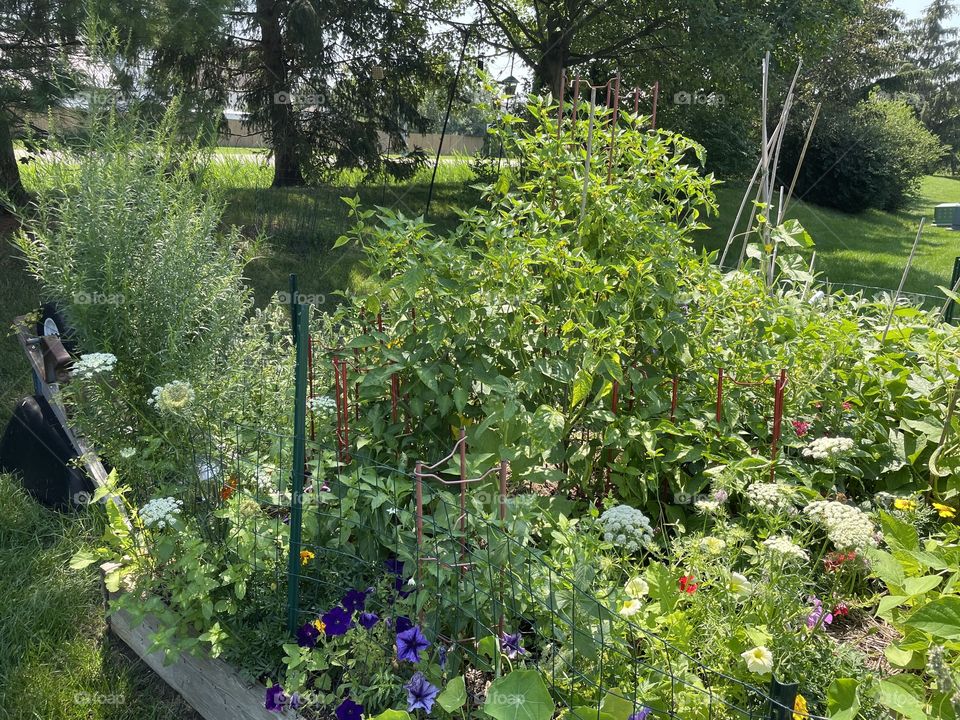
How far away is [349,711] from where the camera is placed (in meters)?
1.68

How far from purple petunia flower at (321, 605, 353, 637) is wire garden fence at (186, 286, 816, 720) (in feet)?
0.32

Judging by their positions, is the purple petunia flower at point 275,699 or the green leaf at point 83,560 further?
the green leaf at point 83,560

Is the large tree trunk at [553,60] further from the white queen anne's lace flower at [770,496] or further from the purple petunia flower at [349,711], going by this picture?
the purple petunia flower at [349,711]

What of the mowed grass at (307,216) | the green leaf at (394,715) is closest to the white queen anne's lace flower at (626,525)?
the green leaf at (394,715)

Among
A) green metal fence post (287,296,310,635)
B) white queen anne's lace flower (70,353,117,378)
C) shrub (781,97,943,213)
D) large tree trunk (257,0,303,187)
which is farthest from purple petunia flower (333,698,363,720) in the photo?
shrub (781,97,943,213)

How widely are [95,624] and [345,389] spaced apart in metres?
1.19

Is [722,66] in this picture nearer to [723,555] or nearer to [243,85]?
[243,85]

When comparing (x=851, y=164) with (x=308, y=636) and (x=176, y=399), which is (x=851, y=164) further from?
(x=308, y=636)

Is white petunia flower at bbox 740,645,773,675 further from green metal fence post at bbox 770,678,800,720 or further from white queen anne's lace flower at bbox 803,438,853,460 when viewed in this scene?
white queen anne's lace flower at bbox 803,438,853,460

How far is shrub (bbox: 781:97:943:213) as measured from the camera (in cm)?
1520

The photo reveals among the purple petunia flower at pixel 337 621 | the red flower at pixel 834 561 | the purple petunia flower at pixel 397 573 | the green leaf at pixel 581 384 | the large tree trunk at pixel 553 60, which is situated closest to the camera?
the purple petunia flower at pixel 337 621

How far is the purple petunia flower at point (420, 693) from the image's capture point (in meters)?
1.60

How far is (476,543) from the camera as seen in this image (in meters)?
1.93

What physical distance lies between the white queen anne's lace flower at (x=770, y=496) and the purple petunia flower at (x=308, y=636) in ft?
3.87
